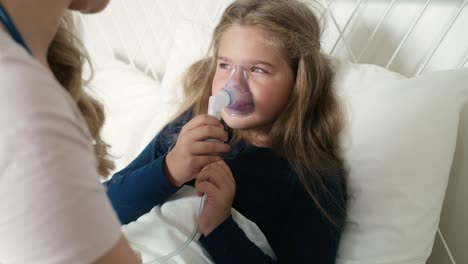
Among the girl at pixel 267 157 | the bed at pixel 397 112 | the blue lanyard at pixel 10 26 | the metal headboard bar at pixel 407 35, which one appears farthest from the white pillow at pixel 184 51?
the blue lanyard at pixel 10 26

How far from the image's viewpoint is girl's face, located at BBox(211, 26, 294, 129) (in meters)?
0.76

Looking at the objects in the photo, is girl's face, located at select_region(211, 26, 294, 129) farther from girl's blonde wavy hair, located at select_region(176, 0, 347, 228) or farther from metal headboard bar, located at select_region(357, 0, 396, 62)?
metal headboard bar, located at select_region(357, 0, 396, 62)

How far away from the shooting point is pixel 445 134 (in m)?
0.68

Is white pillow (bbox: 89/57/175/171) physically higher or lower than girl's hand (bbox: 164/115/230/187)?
lower

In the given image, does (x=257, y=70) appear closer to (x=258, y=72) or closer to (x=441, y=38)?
(x=258, y=72)

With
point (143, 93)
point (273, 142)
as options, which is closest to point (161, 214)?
point (273, 142)

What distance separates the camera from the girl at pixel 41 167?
242 mm

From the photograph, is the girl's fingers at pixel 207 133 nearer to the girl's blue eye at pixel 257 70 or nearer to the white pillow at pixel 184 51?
the girl's blue eye at pixel 257 70

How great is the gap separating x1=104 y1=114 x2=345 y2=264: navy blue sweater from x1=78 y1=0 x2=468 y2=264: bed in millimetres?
80

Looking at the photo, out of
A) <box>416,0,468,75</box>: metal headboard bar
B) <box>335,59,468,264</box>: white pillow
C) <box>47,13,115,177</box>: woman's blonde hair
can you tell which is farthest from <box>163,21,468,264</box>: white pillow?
<box>47,13,115,177</box>: woman's blonde hair

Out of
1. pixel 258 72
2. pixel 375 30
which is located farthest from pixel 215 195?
pixel 375 30

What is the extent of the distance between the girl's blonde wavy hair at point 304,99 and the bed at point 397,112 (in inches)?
1.4

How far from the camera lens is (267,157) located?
2.60ft

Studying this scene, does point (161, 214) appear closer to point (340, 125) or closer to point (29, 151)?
point (340, 125)
